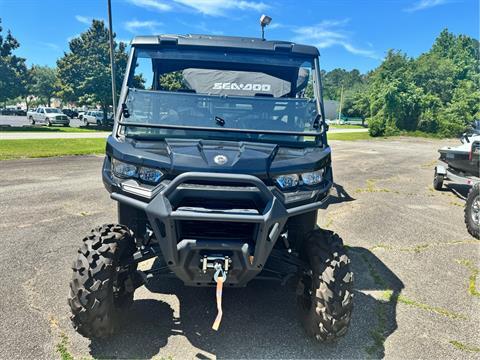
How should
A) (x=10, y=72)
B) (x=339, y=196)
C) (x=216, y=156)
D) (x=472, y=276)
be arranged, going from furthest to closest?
(x=10, y=72) < (x=339, y=196) < (x=472, y=276) < (x=216, y=156)

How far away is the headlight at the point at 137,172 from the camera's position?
9.20 ft

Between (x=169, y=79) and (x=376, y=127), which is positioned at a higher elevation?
(x=169, y=79)

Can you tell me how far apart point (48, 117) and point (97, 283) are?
36464 millimetres

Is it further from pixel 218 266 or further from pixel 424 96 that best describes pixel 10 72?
pixel 424 96

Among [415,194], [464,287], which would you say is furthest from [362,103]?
[464,287]

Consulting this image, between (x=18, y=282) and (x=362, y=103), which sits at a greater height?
(x=362, y=103)

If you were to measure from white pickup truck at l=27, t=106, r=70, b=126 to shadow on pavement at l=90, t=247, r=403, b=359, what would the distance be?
35.3 metres

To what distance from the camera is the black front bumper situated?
8.48 feet

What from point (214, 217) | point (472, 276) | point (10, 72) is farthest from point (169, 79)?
point (10, 72)

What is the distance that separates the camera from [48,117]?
34.6 meters

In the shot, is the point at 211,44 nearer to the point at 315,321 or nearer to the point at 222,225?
the point at 222,225

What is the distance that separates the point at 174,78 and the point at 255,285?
2.57 m

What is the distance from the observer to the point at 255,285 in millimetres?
4062

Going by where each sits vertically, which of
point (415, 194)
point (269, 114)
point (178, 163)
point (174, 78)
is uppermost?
point (174, 78)
